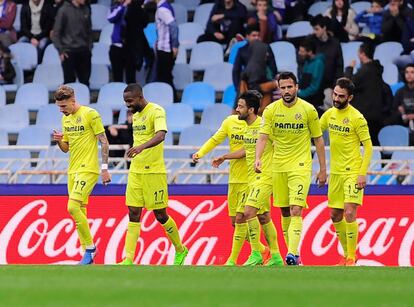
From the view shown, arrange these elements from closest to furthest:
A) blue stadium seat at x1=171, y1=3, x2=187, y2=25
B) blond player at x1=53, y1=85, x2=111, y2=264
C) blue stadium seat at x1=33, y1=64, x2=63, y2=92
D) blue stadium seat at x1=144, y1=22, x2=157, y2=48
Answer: blond player at x1=53, y1=85, x2=111, y2=264
blue stadium seat at x1=33, y1=64, x2=63, y2=92
blue stadium seat at x1=144, y1=22, x2=157, y2=48
blue stadium seat at x1=171, y1=3, x2=187, y2=25

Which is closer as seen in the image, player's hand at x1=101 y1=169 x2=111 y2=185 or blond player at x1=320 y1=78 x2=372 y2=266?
blond player at x1=320 y1=78 x2=372 y2=266

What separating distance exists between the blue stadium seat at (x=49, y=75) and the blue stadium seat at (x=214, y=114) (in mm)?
3548

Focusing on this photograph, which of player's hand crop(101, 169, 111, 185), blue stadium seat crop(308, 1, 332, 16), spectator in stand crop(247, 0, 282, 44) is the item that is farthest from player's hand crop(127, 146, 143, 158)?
blue stadium seat crop(308, 1, 332, 16)

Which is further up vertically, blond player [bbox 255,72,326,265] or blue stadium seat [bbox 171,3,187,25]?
blue stadium seat [bbox 171,3,187,25]

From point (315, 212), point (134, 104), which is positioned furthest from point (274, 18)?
point (134, 104)

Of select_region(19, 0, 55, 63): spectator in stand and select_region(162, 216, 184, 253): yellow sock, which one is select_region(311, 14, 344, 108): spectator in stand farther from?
select_region(19, 0, 55, 63): spectator in stand

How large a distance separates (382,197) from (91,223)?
4158mm

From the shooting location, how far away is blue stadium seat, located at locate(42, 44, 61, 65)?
27.4 meters

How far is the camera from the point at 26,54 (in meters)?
27.5

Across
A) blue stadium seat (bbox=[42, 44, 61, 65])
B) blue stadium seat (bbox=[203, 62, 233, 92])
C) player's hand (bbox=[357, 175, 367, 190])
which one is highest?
blue stadium seat (bbox=[42, 44, 61, 65])

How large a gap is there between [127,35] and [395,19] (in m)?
4.63

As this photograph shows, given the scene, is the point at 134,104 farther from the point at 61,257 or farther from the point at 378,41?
the point at 378,41

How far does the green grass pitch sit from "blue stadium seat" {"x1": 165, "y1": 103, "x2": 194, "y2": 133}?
862 cm

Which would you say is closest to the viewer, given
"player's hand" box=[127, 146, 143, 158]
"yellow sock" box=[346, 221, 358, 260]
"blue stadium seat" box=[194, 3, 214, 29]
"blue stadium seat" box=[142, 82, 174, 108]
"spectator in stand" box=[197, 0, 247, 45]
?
"player's hand" box=[127, 146, 143, 158]
